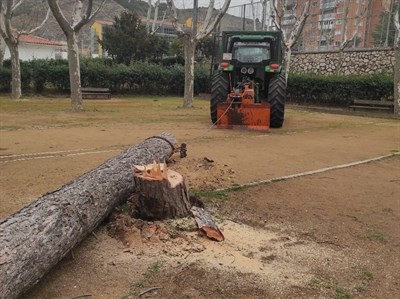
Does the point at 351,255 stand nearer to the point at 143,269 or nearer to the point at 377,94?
the point at 143,269

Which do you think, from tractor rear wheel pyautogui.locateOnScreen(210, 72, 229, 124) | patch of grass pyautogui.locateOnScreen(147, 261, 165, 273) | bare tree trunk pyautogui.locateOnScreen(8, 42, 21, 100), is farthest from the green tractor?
bare tree trunk pyautogui.locateOnScreen(8, 42, 21, 100)

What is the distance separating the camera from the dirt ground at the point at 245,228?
336 cm

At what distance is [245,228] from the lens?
4504 millimetres

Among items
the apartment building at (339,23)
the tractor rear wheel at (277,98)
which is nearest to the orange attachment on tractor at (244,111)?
the tractor rear wheel at (277,98)

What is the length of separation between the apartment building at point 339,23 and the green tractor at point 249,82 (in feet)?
42.5

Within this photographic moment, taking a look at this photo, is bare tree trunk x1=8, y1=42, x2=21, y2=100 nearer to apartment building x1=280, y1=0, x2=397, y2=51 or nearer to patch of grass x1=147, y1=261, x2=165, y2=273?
apartment building x1=280, y1=0, x2=397, y2=51

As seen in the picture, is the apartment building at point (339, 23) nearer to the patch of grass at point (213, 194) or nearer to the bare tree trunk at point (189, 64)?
the bare tree trunk at point (189, 64)

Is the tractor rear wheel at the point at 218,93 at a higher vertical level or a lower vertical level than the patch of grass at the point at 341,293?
higher

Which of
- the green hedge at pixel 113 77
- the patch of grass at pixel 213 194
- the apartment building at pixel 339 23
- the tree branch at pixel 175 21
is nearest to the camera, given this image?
the patch of grass at pixel 213 194

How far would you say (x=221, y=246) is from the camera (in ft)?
13.0

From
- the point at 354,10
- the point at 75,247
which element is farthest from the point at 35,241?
the point at 354,10

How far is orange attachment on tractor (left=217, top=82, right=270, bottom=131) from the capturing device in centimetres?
1102

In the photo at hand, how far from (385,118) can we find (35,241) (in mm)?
15284

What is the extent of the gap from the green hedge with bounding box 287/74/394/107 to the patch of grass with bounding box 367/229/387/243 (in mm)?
14974
